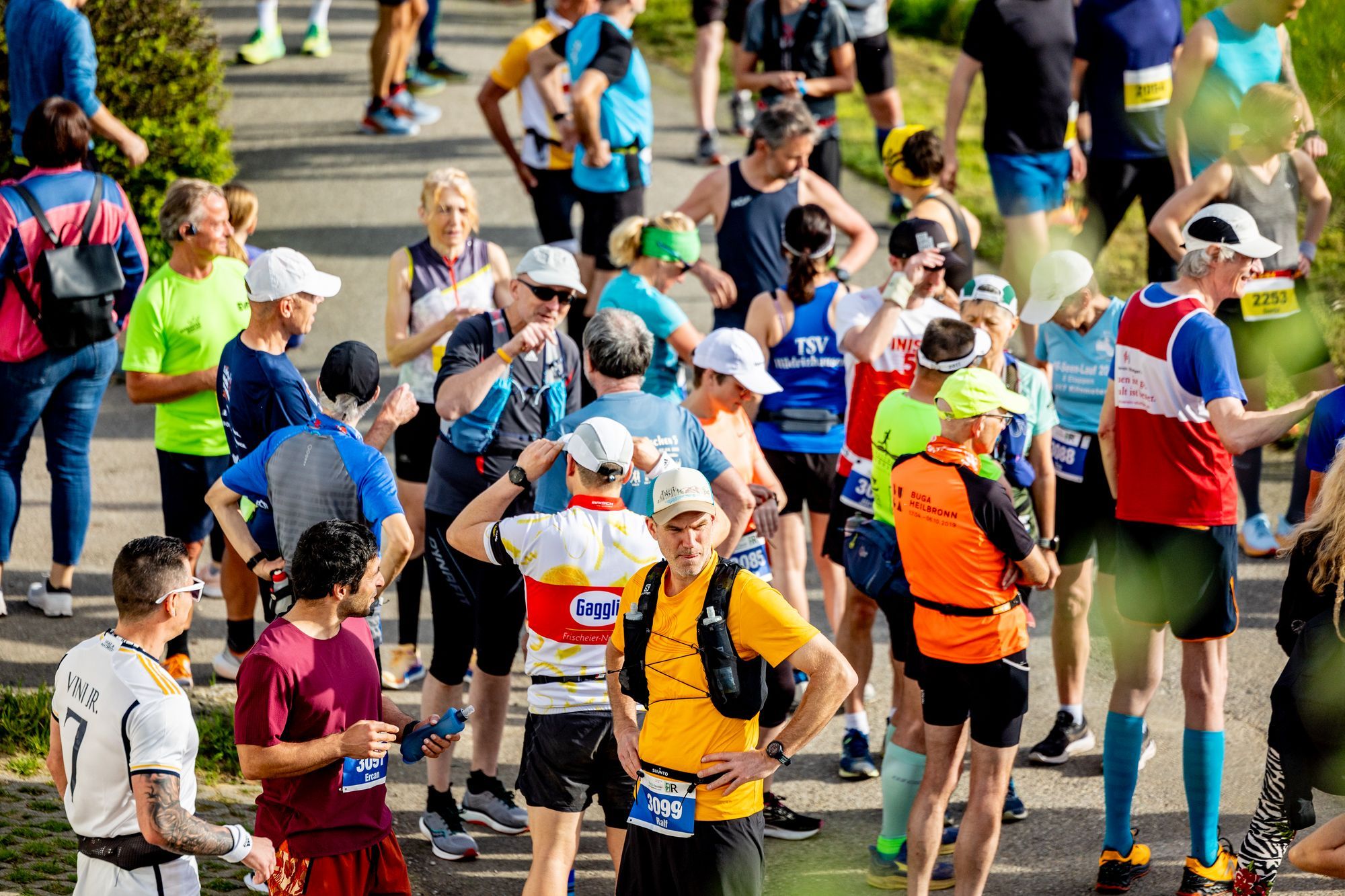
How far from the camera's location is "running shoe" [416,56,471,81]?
14000 millimetres

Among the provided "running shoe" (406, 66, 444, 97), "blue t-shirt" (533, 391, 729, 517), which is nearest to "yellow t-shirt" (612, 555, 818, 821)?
"blue t-shirt" (533, 391, 729, 517)

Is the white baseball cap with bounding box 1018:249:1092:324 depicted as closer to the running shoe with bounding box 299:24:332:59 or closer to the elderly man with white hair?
the elderly man with white hair

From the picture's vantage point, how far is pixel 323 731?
384 centimetres

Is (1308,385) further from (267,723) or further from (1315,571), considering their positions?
(267,723)

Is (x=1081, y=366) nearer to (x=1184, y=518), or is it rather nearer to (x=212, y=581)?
(x=1184, y=518)

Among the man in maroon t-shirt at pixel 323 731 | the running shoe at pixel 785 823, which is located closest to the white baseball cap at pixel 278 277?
the man in maroon t-shirt at pixel 323 731

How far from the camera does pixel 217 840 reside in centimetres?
362

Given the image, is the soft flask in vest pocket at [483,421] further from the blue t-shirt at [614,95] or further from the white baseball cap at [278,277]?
the blue t-shirt at [614,95]

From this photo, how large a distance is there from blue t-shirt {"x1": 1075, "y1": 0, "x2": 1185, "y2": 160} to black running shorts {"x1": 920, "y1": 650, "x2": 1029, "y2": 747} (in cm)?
480

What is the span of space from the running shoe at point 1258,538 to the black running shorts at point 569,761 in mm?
4663

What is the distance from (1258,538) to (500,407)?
14.8 ft

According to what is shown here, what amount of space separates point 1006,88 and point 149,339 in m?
5.05

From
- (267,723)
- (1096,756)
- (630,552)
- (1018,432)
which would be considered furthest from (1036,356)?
(267,723)

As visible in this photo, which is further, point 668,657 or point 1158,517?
point 1158,517
